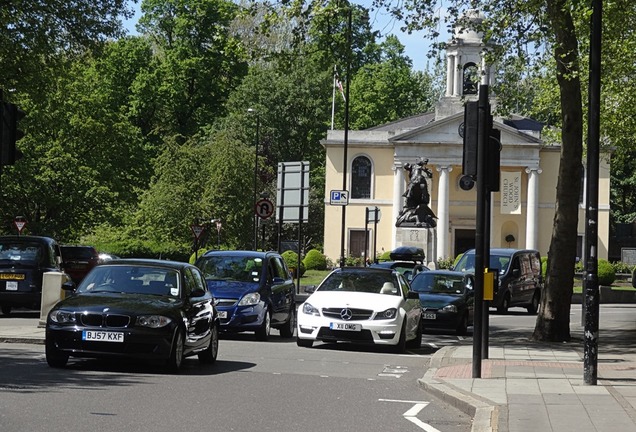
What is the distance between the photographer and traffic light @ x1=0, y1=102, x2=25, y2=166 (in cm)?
1262

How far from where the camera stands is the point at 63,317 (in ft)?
48.9

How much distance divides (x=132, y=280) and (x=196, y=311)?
99 cm

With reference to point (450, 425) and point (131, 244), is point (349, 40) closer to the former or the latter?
point (450, 425)

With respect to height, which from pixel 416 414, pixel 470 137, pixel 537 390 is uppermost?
pixel 470 137

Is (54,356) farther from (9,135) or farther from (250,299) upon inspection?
(250,299)

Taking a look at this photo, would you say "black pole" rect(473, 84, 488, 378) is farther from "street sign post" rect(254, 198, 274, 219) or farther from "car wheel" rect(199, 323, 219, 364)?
"street sign post" rect(254, 198, 274, 219)

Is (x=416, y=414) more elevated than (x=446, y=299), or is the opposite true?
(x=446, y=299)

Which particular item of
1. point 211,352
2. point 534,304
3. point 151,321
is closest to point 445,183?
point 534,304

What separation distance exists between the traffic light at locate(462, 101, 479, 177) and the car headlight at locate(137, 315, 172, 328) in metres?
4.24

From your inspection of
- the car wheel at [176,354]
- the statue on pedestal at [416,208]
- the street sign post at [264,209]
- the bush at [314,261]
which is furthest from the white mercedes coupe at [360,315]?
the bush at [314,261]

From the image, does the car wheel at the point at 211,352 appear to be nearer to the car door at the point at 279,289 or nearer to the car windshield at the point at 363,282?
the car windshield at the point at 363,282

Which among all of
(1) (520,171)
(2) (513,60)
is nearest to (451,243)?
(1) (520,171)

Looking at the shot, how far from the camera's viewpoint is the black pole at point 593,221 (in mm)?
14406

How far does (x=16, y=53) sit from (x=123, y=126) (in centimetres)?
2880
